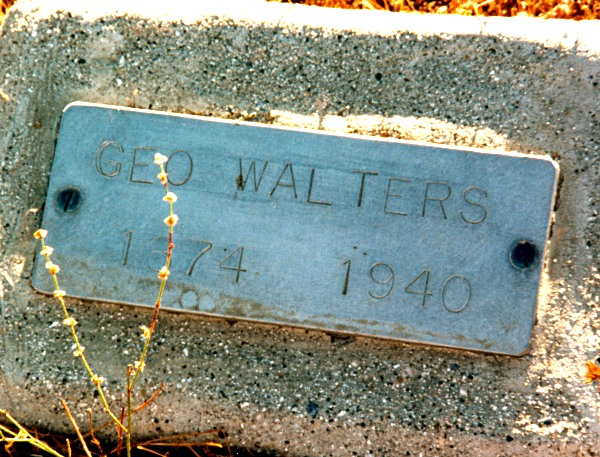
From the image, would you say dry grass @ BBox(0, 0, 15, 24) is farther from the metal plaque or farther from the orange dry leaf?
the orange dry leaf

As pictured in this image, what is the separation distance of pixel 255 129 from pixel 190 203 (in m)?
0.34

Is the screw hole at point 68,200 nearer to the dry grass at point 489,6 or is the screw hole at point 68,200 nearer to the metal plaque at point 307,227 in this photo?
the metal plaque at point 307,227

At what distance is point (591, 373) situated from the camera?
6.80ft

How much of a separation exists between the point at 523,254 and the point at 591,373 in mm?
458

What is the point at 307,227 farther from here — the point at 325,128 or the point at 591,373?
the point at 591,373

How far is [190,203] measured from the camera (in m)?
2.14

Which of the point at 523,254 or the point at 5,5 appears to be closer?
the point at 523,254

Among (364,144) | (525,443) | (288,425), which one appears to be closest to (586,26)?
(364,144)

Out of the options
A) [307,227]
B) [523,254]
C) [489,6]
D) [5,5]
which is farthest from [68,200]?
[489,6]

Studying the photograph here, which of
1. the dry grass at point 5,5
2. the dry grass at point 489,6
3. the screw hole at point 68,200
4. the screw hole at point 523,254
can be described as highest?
the dry grass at point 489,6

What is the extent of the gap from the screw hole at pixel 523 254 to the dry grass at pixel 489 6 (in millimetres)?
996

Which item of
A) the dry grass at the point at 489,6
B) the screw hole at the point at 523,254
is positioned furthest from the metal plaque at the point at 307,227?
the dry grass at the point at 489,6

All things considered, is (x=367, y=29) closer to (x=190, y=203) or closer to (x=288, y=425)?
(x=190, y=203)

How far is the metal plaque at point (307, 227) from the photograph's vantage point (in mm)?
2072
